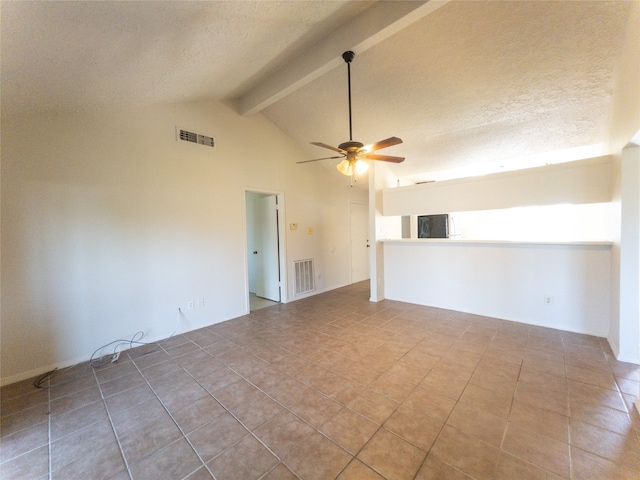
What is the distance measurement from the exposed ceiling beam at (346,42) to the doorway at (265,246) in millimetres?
1706

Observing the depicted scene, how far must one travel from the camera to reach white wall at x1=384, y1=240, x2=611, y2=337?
9.68 feet

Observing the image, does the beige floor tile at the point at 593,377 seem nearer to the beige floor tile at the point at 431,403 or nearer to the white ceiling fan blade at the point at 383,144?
the beige floor tile at the point at 431,403

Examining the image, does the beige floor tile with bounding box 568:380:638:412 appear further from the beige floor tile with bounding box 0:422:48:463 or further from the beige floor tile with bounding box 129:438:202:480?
the beige floor tile with bounding box 0:422:48:463

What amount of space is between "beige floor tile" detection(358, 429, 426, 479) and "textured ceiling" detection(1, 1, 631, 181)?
313cm

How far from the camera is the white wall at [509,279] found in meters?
2.95

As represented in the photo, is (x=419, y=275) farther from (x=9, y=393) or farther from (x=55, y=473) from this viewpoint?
(x=9, y=393)

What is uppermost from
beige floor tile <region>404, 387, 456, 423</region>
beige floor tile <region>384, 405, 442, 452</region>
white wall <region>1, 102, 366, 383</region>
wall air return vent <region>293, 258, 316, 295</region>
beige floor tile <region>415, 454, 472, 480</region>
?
white wall <region>1, 102, 366, 383</region>

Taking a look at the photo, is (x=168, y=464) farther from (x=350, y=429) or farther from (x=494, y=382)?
(x=494, y=382)

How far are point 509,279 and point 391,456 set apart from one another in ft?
10.3

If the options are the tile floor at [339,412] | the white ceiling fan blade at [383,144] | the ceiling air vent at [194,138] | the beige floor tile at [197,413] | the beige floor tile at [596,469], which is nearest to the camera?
the beige floor tile at [596,469]

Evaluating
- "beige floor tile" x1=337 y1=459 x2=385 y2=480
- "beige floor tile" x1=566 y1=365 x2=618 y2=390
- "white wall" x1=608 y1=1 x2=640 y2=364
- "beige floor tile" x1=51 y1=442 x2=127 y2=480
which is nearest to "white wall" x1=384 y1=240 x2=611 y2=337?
"white wall" x1=608 y1=1 x2=640 y2=364

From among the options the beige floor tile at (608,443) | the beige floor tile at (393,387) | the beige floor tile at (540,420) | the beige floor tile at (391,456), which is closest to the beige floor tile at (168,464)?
the beige floor tile at (391,456)

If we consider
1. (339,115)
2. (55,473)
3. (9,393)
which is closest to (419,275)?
(339,115)

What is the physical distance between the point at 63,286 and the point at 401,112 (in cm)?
443
